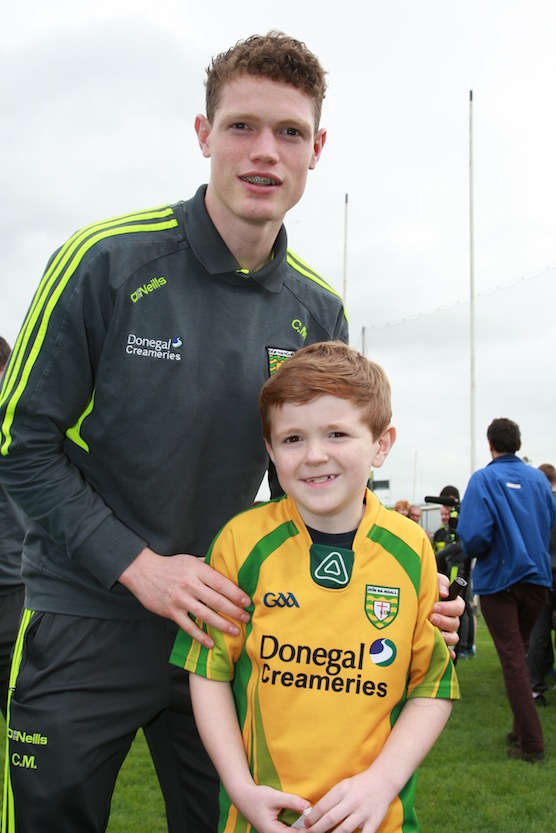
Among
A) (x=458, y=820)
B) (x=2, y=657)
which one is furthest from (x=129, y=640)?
(x=458, y=820)

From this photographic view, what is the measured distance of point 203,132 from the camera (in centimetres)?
A: 241

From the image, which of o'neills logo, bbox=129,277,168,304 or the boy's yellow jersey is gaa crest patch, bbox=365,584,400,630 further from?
o'neills logo, bbox=129,277,168,304

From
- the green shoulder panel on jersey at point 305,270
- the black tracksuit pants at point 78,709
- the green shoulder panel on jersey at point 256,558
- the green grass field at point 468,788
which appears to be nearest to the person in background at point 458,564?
the green grass field at point 468,788

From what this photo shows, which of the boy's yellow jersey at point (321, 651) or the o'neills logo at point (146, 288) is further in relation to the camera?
the o'neills logo at point (146, 288)

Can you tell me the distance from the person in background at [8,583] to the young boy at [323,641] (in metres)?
2.68

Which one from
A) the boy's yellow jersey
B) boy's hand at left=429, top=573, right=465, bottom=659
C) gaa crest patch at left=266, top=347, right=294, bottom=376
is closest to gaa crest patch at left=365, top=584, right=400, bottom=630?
the boy's yellow jersey

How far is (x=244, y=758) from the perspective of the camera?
6.15 feet

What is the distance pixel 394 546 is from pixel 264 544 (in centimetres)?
33

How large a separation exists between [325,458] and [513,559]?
15.0ft

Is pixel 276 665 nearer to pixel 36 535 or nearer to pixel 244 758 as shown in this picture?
pixel 244 758

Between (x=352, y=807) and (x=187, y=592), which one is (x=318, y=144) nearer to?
(x=187, y=592)

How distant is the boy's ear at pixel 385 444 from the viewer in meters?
2.12

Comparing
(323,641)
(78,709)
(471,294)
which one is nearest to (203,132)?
(323,641)

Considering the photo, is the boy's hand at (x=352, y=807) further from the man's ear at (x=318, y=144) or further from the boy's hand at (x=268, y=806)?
the man's ear at (x=318, y=144)
